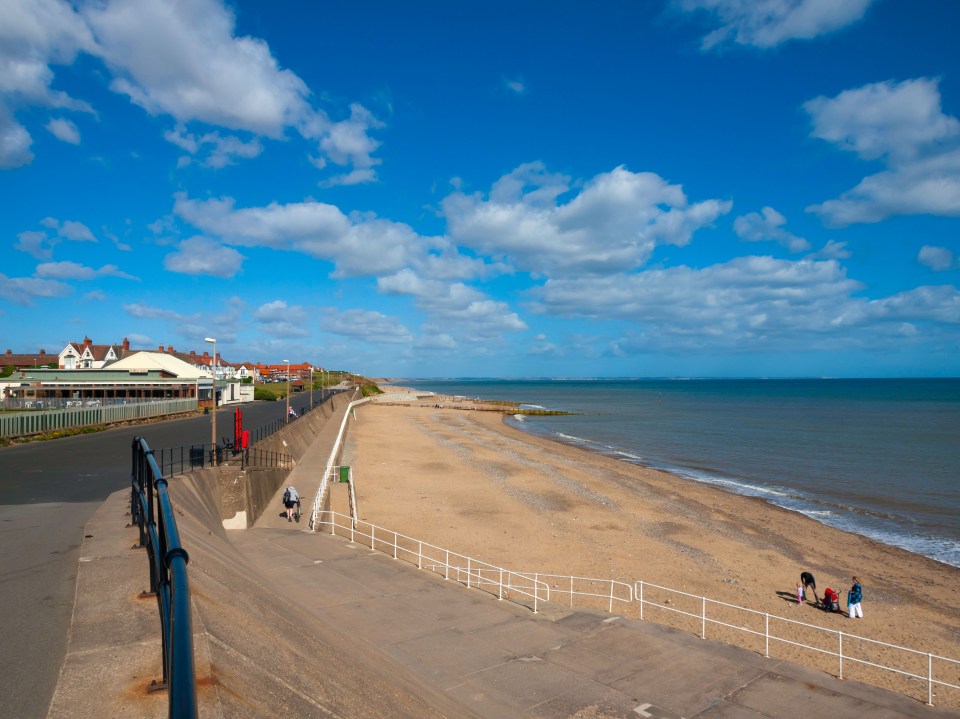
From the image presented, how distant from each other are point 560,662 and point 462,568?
23.5 feet

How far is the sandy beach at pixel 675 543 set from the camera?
52.6ft

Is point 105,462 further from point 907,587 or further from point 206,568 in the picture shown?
point 907,587

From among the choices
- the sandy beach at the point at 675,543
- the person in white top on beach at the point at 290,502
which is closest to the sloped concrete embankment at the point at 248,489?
the person in white top on beach at the point at 290,502

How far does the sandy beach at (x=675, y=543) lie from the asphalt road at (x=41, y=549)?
10.4 metres

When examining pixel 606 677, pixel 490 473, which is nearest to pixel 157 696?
pixel 606 677

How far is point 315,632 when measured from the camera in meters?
8.98

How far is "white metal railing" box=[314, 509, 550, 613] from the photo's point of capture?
1523cm

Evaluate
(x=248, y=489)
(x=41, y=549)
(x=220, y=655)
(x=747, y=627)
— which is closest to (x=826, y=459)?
(x=747, y=627)

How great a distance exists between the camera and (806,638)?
49.7 ft

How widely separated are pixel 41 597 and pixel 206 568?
2.10 metres

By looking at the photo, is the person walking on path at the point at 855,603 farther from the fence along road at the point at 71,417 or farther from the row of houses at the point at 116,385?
the row of houses at the point at 116,385

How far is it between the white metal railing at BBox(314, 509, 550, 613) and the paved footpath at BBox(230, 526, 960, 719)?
140cm

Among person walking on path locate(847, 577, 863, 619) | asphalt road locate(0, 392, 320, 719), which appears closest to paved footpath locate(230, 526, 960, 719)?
asphalt road locate(0, 392, 320, 719)

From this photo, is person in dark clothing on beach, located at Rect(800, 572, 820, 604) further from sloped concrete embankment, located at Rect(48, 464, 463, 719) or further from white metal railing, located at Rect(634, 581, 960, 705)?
sloped concrete embankment, located at Rect(48, 464, 463, 719)
